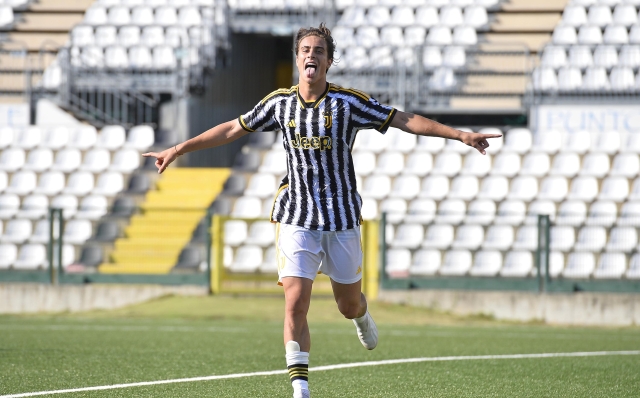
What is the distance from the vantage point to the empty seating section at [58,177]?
15633 mm

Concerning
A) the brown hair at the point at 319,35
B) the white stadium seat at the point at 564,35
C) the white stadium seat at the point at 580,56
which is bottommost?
the brown hair at the point at 319,35

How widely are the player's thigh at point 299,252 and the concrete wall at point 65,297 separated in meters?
9.13

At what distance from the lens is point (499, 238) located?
568 inches

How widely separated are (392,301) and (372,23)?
7720 millimetres

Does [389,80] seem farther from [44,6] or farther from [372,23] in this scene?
[44,6]

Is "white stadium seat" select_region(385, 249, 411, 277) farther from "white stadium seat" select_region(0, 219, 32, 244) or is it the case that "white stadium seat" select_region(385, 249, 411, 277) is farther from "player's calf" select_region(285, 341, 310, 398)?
"player's calf" select_region(285, 341, 310, 398)

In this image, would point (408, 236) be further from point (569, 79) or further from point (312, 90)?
point (312, 90)

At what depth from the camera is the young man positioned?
5.57 meters

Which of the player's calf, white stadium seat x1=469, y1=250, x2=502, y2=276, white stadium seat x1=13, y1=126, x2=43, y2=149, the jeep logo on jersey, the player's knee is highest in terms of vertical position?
white stadium seat x1=13, y1=126, x2=43, y2=149

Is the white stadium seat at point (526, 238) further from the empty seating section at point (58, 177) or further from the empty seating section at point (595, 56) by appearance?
the empty seating section at point (58, 177)

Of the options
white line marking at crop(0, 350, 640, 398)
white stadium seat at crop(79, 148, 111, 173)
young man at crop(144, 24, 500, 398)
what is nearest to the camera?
young man at crop(144, 24, 500, 398)

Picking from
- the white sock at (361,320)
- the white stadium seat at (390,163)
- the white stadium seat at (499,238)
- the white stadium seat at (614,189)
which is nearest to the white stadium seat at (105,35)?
the white stadium seat at (390,163)

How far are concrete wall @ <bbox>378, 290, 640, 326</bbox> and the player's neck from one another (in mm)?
8544

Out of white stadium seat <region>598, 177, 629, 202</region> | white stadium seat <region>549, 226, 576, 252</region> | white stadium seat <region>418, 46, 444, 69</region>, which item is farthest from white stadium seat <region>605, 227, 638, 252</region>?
white stadium seat <region>418, 46, 444, 69</region>
